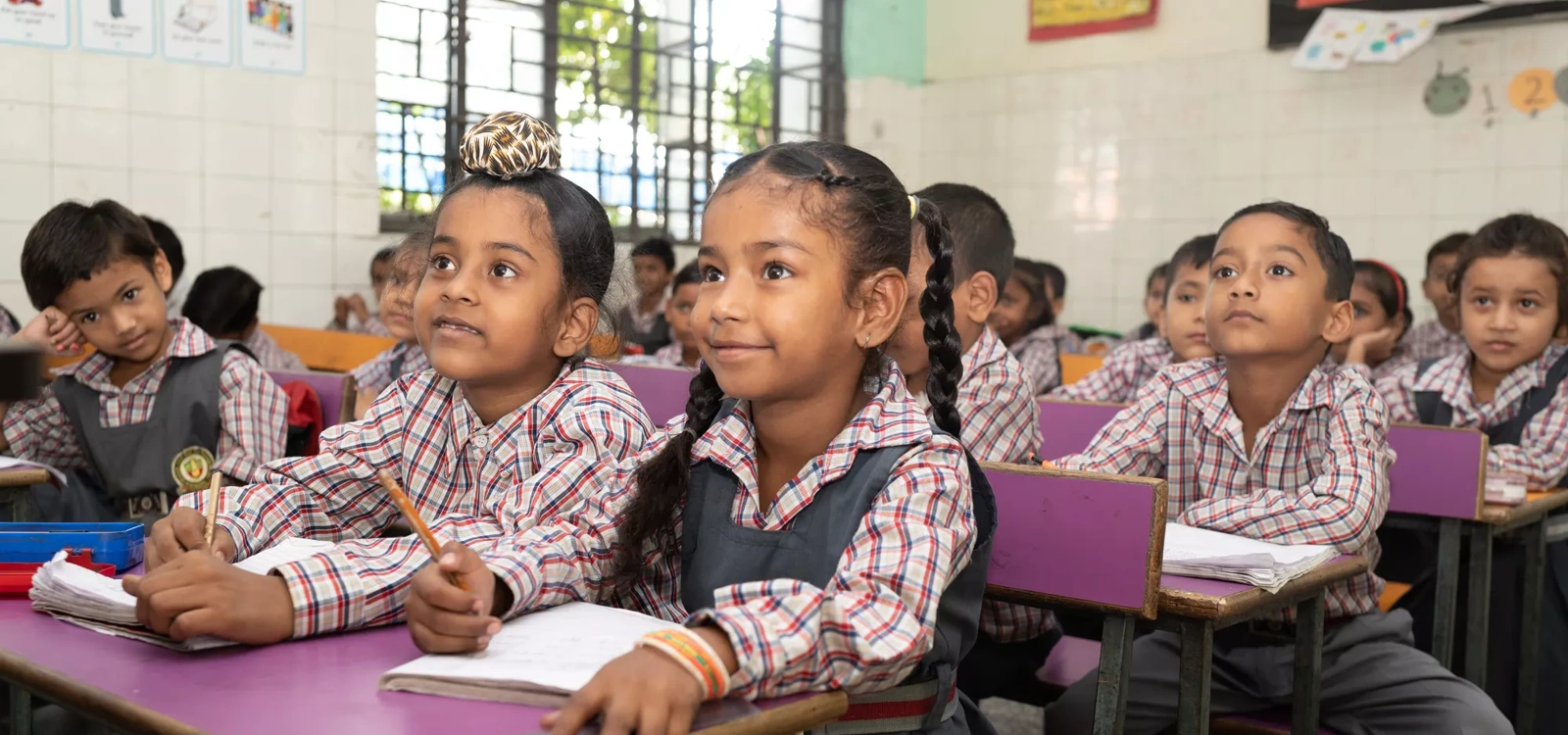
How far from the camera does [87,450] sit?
2748 millimetres

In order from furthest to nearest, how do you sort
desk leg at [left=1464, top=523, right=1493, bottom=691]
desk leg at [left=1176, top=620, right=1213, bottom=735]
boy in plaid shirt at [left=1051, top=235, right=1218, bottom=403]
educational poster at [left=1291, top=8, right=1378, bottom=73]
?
educational poster at [left=1291, top=8, right=1378, bottom=73], boy in plaid shirt at [left=1051, top=235, right=1218, bottom=403], desk leg at [left=1464, top=523, right=1493, bottom=691], desk leg at [left=1176, top=620, right=1213, bottom=735]

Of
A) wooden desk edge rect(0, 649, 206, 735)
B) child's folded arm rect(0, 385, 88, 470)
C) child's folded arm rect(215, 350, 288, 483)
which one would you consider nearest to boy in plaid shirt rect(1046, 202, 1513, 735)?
wooden desk edge rect(0, 649, 206, 735)

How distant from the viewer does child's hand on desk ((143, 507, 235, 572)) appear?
131cm

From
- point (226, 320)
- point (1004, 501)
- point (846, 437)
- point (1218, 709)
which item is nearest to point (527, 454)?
point (846, 437)

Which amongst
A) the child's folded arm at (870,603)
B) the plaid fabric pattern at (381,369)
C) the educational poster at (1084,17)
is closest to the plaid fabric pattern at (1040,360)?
the plaid fabric pattern at (381,369)

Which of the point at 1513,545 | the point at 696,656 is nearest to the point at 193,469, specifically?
the point at 696,656

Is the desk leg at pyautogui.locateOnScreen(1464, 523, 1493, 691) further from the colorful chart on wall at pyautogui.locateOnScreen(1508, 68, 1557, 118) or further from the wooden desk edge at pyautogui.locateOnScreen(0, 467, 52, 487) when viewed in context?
the colorful chart on wall at pyautogui.locateOnScreen(1508, 68, 1557, 118)

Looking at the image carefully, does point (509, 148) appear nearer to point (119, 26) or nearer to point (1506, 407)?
point (1506, 407)

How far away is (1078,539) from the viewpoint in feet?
5.36

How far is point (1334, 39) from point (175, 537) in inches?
247

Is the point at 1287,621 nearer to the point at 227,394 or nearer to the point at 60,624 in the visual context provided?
the point at 60,624

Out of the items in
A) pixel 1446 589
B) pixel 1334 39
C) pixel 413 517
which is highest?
pixel 1334 39

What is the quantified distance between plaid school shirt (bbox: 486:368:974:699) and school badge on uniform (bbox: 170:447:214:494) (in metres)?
1.18

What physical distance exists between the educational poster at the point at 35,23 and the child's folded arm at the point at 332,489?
182 inches
